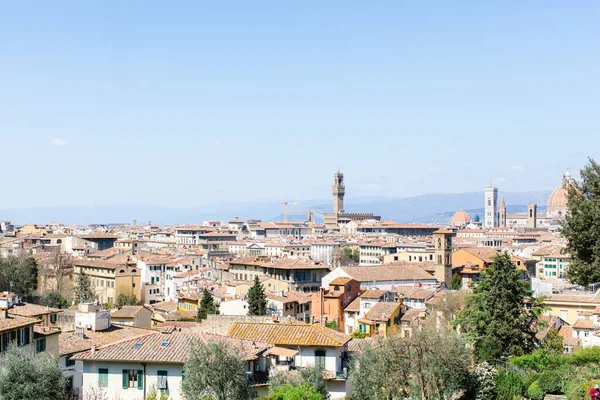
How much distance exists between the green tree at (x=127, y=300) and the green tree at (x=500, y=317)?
35.5 metres

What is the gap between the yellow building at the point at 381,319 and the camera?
40.4m

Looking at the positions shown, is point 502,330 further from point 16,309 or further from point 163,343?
point 16,309

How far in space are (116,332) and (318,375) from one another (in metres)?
11.9

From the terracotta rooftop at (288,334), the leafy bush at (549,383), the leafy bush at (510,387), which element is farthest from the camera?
the terracotta rooftop at (288,334)

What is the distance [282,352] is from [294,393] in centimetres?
517

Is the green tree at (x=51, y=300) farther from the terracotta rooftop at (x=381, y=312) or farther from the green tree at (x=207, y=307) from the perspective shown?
the terracotta rooftop at (x=381, y=312)

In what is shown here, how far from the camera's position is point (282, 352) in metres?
23.2

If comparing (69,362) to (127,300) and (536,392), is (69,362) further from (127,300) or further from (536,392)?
(127,300)

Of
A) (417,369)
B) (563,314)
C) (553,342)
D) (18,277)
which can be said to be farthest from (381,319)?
(18,277)

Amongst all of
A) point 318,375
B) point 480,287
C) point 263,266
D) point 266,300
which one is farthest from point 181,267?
point 318,375

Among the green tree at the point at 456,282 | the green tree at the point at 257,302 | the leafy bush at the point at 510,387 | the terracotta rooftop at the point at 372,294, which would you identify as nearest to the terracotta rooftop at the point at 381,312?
the terracotta rooftop at the point at 372,294

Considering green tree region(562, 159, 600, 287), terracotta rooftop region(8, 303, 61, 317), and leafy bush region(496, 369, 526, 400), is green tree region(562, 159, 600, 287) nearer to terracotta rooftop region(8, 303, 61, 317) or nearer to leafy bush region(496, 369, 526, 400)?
leafy bush region(496, 369, 526, 400)

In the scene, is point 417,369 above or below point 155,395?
above

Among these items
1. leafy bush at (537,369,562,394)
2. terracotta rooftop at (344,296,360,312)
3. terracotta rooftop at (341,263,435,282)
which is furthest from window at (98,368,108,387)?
terracotta rooftop at (341,263,435,282)
